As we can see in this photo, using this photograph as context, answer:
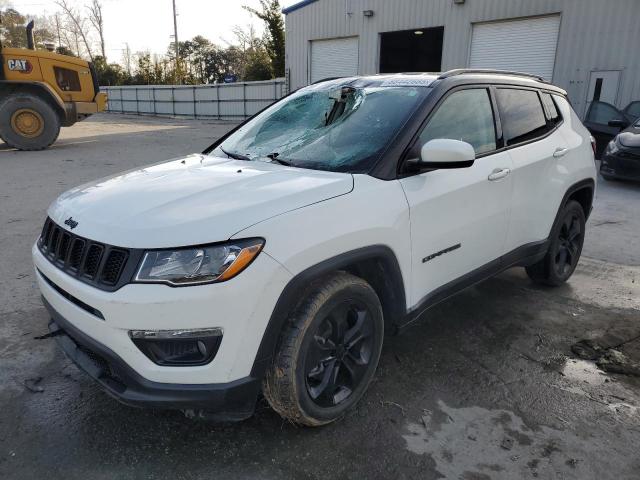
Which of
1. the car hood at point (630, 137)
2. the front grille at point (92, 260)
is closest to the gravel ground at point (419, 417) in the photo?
the front grille at point (92, 260)

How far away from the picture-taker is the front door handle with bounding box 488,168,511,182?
3162mm

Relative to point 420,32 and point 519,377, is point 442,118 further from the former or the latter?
point 420,32

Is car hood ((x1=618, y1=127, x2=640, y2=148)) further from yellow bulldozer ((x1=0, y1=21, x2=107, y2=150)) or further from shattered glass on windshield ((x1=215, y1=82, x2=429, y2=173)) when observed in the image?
yellow bulldozer ((x1=0, y1=21, x2=107, y2=150))

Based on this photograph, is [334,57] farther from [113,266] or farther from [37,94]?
[113,266]

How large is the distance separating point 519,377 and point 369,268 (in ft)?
4.08

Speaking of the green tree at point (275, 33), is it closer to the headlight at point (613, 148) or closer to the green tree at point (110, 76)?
the green tree at point (110, 76)

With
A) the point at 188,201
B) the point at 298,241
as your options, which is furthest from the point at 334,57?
the point at 298,241

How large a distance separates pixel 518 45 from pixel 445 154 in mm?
14220

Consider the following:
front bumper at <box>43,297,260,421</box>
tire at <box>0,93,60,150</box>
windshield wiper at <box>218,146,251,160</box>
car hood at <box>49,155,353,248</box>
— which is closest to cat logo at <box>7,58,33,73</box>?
tire at <box>0,93,60,150</box>

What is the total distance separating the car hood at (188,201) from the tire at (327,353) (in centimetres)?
44

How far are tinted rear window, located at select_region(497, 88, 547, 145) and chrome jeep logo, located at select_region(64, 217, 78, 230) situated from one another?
A: 2.73 metres

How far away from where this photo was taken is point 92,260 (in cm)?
215

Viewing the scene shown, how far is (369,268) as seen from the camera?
2.61 meters

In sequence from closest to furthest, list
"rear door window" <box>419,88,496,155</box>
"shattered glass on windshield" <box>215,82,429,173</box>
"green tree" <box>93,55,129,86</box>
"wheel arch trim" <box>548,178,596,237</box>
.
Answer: "shattered glass on windshield" <box>215,82,429,173</box> → "rear door window" <box>419,88,496,155</box> → "wheel arch trim" <box>548,178,596,237</box> → "green tree" <box>93,55,129,86</box>
